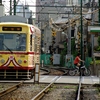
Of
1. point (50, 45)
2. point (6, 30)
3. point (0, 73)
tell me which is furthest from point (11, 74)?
point (50, 45)

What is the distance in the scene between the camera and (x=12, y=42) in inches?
807

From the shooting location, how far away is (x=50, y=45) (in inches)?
3615

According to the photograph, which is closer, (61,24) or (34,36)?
(34,36)

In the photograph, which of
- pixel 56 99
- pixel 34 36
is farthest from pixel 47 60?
pixel 56 99

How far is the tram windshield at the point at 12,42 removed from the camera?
20516 mm

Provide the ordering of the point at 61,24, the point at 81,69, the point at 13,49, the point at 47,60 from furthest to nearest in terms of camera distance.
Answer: the point at 61,24, the point at 47,60, the point at 81,69, the point at 13,49

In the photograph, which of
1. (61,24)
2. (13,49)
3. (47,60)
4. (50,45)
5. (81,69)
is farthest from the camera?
(50,45)

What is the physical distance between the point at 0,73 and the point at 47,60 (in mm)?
39446

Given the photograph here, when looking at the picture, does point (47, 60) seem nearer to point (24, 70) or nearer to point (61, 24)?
point (61, 24)

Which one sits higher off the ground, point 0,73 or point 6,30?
point 6,30

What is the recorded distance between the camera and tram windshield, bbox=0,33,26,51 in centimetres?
2052

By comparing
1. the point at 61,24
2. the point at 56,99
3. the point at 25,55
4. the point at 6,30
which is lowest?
the point at 56,99

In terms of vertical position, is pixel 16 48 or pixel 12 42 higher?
pixel 12 42

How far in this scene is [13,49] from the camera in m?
20.6
